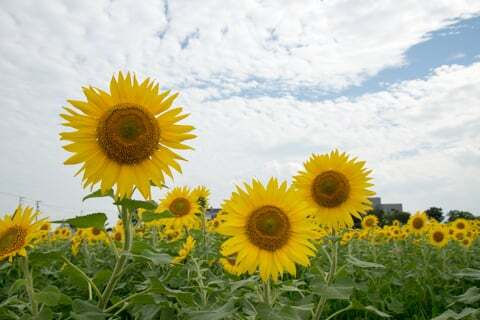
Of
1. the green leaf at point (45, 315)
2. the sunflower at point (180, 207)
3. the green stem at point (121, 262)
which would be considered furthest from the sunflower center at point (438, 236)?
the green leaf at point (45, 315)

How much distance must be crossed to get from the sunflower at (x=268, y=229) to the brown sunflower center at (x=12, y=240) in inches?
56.3

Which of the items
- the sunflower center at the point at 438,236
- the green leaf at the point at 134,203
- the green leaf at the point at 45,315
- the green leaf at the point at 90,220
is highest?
the green leaf at the point at 134,203

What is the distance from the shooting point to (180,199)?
22.0 ft

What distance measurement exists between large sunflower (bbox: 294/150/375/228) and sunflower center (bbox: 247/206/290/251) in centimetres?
110

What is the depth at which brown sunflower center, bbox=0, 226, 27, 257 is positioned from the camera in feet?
10.3

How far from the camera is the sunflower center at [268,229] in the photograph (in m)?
3.14

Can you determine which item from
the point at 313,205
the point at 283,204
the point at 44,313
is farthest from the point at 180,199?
the point at 44,313

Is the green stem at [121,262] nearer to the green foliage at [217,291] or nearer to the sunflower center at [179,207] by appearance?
the green foliage at [217,291]

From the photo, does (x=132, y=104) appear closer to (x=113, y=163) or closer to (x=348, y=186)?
(x=113, y=163)

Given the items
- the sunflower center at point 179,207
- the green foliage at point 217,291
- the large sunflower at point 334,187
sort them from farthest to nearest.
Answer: the sunflower center at point 179,207
the large sunflower at point 334,187
the green foliage at point 217,291

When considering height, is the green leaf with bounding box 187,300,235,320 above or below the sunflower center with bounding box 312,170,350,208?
below

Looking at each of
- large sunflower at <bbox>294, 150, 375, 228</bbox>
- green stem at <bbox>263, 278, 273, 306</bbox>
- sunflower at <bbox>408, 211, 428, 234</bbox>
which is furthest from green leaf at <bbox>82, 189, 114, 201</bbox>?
sunflower at <bbox>408, 211, 428, 234</bbox>

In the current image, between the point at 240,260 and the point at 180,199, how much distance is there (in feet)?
12.3

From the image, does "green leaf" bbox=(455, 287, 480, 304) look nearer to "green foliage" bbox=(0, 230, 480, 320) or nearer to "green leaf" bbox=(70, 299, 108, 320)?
"green foliage" bbox=(0, 230, 480, 320)
